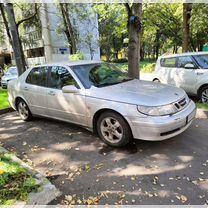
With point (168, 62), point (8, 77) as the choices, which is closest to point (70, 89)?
point (168, 62)

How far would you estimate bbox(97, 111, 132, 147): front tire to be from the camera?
3.77 meters

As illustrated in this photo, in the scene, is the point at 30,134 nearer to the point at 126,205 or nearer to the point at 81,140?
the point at 81,140

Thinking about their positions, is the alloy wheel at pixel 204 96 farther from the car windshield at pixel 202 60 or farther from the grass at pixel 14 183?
the grass at pixel 14 183

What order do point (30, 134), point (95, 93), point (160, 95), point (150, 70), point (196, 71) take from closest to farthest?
point (160, 95)
point (95, 93)
point (30, 134)
point (196, 71)
point (150, 70)

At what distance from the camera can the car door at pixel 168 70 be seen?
763 centimetres

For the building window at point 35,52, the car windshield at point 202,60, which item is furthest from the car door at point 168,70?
the building window at point 35,52

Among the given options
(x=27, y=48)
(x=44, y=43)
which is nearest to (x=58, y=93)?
(x=44, y=43)

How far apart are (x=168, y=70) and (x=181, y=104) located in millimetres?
4207

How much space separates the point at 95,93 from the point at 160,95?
3.91 ft

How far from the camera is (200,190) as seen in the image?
9.05 feet

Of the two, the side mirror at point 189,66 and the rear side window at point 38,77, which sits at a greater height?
the rear side window at point 38,77

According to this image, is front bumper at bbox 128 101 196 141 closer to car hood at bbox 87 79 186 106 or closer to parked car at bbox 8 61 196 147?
parked car at bbox 8 61 196 147

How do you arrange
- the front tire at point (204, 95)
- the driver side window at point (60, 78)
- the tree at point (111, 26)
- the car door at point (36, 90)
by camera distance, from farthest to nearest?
1. the tree at point (111, 26)
2. the front tire at point (204, 95)
3. the car door at point (36, 90)
4. the driver side window at point (60, 78)

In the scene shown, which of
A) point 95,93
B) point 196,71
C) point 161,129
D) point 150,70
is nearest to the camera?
point 161,129
